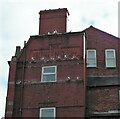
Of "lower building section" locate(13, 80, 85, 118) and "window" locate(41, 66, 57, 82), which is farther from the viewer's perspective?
"window" locate(41, 66, 57, 82)

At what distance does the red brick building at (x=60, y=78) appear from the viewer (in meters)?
32.7

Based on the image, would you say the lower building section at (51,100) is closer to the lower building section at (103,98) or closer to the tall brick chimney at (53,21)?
the lower building section at (103,98)

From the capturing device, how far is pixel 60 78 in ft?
111

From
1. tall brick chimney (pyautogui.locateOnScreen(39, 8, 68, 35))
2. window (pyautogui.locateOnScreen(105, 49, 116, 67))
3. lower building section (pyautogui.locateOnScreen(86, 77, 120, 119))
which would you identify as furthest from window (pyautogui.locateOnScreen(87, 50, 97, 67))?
tall brick chimney (pyautogui.locateOnScreen(39, 8, 68, 35))

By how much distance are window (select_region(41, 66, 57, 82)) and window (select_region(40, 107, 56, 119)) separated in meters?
2.59

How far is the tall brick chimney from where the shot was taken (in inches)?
1470

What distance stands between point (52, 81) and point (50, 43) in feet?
12.2

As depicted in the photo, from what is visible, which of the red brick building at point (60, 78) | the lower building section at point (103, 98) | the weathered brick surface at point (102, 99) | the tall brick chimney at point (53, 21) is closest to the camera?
the red brick building at point (60, 78)

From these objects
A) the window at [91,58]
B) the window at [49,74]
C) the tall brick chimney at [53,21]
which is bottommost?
the window at [49,74]

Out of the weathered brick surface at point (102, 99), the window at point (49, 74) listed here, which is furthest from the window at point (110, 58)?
the window at point (49, 74)

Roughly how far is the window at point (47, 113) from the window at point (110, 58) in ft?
26.1

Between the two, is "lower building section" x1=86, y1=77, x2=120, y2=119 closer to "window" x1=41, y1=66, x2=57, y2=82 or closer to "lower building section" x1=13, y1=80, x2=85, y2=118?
"lower building section" x1=13, y1=80, x2=85, y2=118

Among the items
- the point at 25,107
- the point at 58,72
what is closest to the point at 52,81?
the point at 58,72

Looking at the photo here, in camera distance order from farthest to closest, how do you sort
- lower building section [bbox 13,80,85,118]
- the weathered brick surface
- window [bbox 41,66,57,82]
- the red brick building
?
window [bbox 41,66,57,82] < the weathered brick surface < the red brick building < lower building section [bbox 13,80,85,118]
